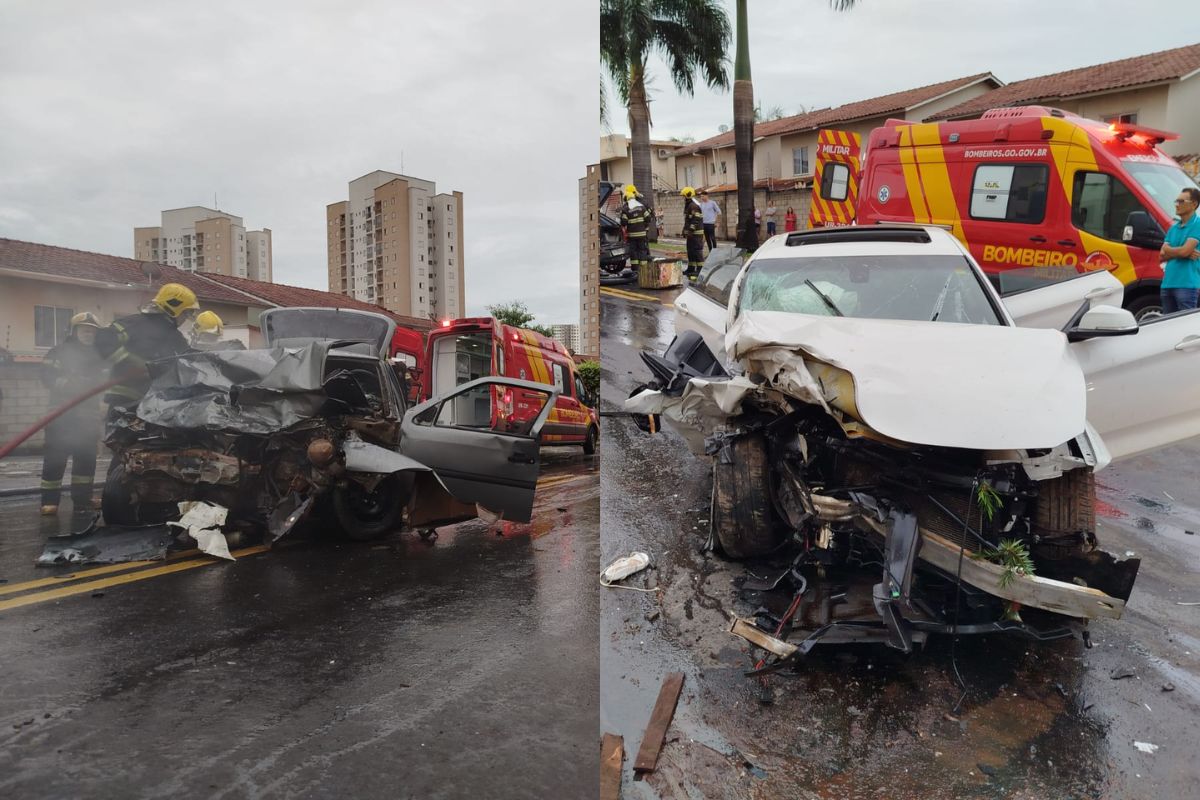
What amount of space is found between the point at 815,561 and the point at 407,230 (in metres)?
2.12


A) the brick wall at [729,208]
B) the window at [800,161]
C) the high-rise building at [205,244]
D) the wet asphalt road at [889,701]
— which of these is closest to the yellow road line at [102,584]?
the high-rise building at [205,244]

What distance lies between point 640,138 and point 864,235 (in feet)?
6.99

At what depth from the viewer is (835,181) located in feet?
20.5

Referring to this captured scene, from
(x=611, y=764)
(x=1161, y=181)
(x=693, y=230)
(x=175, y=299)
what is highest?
(x=1161, y=181)

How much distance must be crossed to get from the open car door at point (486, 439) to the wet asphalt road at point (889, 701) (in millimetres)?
417

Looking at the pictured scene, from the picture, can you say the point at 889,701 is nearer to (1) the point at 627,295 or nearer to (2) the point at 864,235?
(1) the point at 627,295

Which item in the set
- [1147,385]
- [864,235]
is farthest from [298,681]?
[1147,385]

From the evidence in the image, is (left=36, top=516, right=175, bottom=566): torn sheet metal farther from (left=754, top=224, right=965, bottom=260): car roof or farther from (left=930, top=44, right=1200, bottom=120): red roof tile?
(left=930, top=44, right=1200, bottom=120): red roof tile

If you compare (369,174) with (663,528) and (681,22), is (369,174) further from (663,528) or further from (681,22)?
(663,528)

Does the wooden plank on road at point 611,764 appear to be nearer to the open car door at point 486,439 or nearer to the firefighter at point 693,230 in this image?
the open car door at point 486,439

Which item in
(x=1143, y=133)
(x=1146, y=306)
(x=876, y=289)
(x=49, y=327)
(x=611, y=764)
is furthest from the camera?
(x=1143, y=133)

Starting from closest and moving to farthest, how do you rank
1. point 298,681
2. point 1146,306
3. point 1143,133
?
point 298,681, point 1146,306, point 1143,133

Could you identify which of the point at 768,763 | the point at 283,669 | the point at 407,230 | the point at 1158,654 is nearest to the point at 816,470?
the point at 768,763

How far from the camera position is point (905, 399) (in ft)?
7.82
